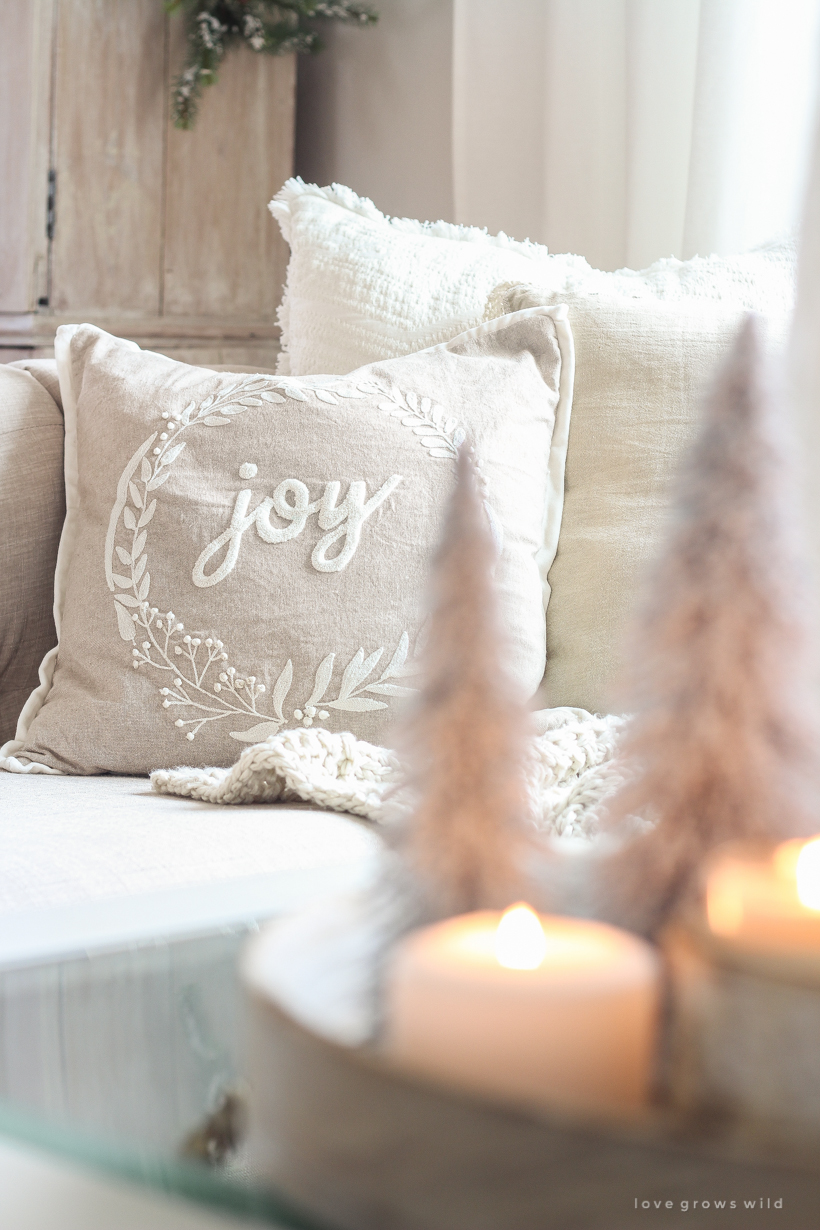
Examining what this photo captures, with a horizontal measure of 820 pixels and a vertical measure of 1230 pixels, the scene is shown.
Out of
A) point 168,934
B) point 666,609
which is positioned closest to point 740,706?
point 666,609

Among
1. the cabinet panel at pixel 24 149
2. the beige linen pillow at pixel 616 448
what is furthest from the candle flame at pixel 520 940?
the cabinet panel at pixel 24 149

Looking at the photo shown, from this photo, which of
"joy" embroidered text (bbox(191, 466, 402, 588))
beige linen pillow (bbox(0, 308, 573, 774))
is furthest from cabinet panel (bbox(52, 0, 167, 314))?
"joy" embroidered text (bbox(191, 466, 402, 588))

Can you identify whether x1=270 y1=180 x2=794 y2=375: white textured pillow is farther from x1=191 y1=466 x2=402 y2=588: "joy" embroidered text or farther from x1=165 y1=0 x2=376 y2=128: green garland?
x1=165 y1=0 x2=376 y2=128: green garland

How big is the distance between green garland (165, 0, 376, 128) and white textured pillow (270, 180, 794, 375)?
4.07ft

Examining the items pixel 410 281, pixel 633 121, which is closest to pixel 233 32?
pixel 633 121

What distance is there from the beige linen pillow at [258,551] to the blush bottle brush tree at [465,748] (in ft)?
2.20

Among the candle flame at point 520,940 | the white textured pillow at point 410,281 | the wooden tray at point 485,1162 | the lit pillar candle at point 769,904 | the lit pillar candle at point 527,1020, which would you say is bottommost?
the wooden tray at point 485,1162

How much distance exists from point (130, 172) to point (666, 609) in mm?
2380

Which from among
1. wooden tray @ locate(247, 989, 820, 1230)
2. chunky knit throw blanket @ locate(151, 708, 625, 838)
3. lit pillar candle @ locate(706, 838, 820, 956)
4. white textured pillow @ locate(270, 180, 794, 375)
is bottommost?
chunky knit throw blanket @ locate(151, 708, 625, 838)

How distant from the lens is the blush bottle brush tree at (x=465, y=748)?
27cm

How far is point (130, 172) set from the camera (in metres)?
2.39

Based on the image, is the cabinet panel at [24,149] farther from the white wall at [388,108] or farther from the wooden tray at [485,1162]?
the wooden tray at [485,1162]

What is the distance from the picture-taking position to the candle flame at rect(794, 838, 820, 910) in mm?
249

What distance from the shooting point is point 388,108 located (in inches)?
100.0
